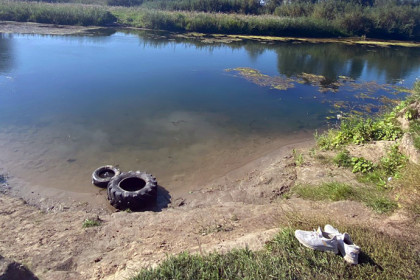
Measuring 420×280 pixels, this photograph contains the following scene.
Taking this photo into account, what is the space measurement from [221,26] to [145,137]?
87.8 ft

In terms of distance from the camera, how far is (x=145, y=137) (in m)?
9.69

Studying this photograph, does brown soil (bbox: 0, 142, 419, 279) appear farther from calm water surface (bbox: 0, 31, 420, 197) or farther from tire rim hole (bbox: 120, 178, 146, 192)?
calm water surface (bbox: 0, 31, 420, 197)

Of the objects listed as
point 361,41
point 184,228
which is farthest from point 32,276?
point 361,41

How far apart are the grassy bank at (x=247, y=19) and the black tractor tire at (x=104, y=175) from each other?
90.9 feet

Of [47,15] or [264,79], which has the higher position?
[47,15]

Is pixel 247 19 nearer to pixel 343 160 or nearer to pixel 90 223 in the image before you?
pixel 343 160

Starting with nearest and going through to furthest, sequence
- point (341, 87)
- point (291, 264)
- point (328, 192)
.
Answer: point (291, 264) → point (328, 192) → point (341, 87)

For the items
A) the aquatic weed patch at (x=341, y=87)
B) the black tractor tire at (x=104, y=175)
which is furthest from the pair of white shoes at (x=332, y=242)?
the aquatic weed patch at (x=341, y=87)

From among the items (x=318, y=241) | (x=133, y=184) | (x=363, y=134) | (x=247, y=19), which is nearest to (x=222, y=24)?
(x=247, y=19)

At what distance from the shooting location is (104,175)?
764 centimetres

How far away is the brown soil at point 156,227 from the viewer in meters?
4.29

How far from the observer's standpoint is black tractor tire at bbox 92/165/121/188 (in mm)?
7266

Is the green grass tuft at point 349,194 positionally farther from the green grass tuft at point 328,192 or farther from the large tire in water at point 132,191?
the large tire in water at point 132,191

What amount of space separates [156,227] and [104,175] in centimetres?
284
